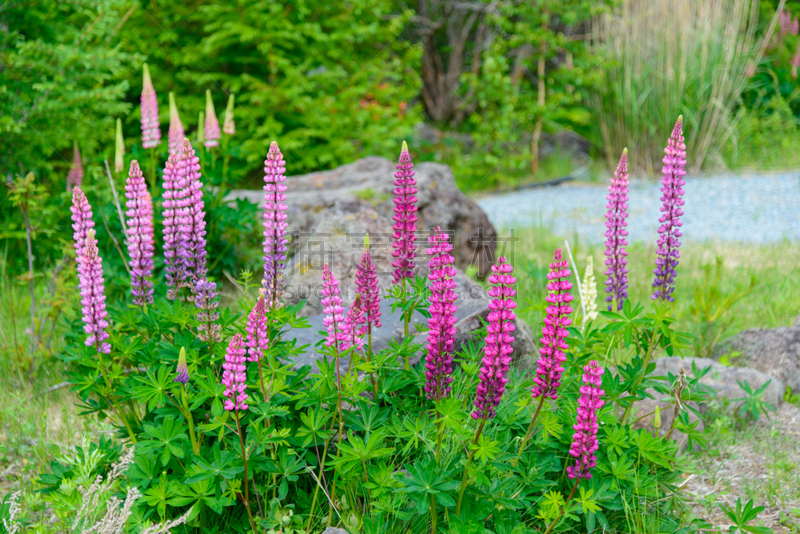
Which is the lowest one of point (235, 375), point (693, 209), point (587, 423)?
point (693, 209)

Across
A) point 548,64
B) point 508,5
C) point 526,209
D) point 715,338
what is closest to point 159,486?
point 715,338

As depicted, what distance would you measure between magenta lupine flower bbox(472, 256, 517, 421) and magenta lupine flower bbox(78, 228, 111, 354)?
143 cm

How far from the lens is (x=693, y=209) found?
8.33 m

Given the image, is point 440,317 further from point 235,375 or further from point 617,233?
point 617,233

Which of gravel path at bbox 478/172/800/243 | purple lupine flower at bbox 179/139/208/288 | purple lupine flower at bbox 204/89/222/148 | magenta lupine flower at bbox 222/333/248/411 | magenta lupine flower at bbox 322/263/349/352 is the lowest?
gravel path at bbox 478/172/800/243

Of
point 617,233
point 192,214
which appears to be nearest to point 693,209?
point 617,233

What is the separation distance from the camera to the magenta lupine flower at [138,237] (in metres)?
2.63

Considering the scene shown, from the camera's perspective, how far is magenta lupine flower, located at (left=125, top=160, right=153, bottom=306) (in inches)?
104

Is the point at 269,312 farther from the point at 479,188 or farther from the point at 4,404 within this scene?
the point at 479,188

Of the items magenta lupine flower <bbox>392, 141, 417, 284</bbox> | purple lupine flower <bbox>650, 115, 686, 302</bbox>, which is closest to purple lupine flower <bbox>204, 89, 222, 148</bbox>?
magenta lupine flower <bbox>392, 141, 417, 284</bbox>

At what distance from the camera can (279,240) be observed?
263 cm

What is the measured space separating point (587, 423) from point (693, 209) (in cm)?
727

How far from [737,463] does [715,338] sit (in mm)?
1199

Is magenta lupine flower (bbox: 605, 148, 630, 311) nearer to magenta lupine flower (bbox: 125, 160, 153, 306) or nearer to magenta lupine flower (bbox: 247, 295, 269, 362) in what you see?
magenta lupine flower (bbox: 247, 295, 269, 362)
